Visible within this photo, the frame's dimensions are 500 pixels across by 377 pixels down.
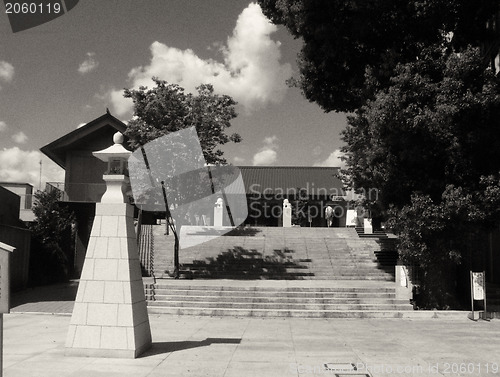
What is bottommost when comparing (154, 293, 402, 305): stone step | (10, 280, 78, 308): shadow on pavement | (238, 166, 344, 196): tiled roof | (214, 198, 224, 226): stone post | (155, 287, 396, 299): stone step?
(10, 280, 78, 308): shadow on pavement

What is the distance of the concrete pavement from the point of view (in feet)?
24.3

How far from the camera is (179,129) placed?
19.4 meters

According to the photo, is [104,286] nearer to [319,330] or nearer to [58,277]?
[319,330]

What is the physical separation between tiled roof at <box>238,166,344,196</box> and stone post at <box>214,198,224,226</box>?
7623 millimetres

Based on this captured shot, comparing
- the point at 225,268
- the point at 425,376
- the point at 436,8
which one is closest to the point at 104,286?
the point at 425,376

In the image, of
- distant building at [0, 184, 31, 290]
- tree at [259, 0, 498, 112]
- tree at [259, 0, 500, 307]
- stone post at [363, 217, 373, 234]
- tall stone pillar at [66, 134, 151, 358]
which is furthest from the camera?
stone post at [363, 217, 373, 234]

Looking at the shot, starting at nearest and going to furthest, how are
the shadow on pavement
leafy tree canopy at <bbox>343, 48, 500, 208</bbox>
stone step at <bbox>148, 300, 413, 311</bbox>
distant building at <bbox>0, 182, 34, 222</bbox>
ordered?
leafy tree canopy at <bbox>343, 48, 500, 208</bbox> → stone step at <bbox>148, 300, 413, 311</bbox> → the shadow on pavement → distant building at <bbox>0, 182, 34, 222</bbox>

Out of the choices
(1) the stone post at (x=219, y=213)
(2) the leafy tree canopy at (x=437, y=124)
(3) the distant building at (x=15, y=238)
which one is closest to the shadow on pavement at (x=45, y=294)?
(3) the distant building at (x=15, y=238)

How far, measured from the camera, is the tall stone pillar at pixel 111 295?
27.3 feet

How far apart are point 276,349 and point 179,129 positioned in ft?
39.9

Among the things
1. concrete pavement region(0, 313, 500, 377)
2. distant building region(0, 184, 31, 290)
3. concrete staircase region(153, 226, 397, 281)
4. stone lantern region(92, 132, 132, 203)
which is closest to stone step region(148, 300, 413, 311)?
concrete pavement region(0, 313, 500, 377)

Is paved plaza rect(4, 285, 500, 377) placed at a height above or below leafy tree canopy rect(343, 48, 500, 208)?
below

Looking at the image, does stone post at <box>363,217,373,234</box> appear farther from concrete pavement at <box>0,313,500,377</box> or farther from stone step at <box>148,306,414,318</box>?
concrete pavement at <box>0,313,500,377</box>

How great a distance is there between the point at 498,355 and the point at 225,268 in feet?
46.1
